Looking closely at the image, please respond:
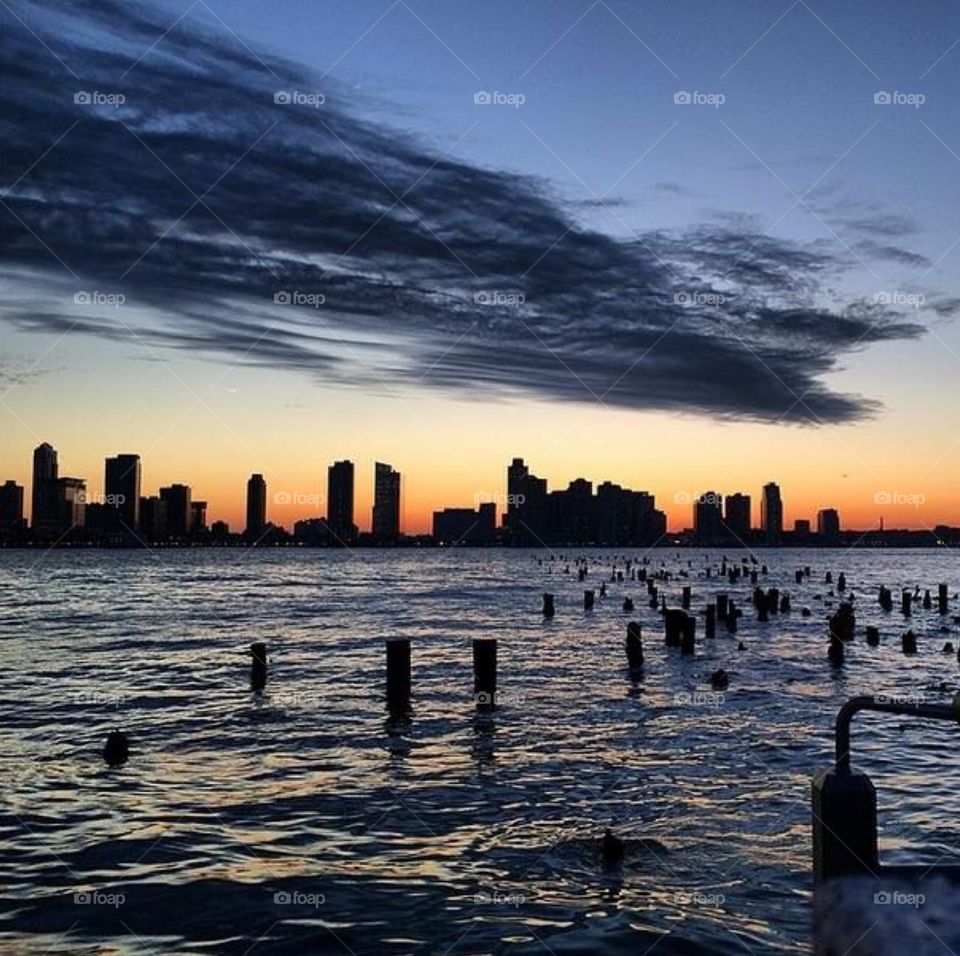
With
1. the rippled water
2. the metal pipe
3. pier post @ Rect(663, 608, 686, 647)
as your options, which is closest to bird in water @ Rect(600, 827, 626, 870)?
the rippled water

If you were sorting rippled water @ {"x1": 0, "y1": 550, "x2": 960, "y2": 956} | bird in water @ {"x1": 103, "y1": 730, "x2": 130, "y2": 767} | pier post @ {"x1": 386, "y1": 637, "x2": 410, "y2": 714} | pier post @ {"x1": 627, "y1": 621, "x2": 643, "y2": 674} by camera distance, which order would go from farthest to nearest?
pier post @ {"x1": 627, "y1": 621, "x2": 643, "y2": 674}, pier post @ {"x1": 386, "y1": 637, "x2": 410, "y2": 714}, bird in water @ {"x1": 103, "y1": 730, "x2": 130, "y2": 767}, rippled water @ {"x1": 0, "y1": 550, "x2": 960, "y2": 956}

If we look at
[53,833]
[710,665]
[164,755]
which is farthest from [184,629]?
[53,833]

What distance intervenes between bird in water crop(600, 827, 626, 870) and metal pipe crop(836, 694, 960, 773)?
699 centimetres

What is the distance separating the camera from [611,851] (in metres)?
14.0

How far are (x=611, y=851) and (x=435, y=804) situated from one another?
4300 mm

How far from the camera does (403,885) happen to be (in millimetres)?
13211

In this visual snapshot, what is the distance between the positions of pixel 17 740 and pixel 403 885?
1445 cm

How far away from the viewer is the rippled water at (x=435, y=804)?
11.9 meters

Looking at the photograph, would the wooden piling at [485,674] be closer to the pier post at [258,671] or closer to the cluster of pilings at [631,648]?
the cluster of pilings at [631,648]

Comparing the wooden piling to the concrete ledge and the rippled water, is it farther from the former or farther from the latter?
the concrete ledge

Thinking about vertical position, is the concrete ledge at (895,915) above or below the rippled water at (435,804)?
above

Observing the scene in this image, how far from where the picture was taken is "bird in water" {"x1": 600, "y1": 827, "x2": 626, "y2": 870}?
45.5 ft

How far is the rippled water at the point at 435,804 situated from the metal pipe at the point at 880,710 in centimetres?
438

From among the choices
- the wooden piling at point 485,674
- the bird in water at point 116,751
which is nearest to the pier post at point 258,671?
the wooden piling at point 485,674
